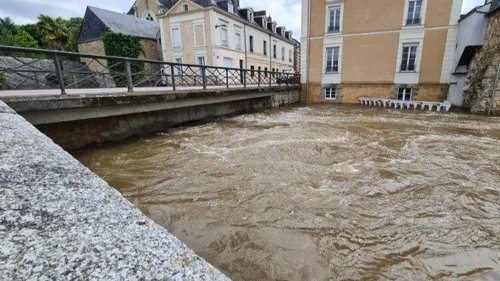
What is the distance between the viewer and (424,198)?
3.16 metres

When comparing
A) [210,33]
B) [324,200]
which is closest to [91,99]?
[324,200]

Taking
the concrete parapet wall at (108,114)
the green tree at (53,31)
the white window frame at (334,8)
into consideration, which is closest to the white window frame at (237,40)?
the white window frame at (334,8)

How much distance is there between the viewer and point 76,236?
0.74 metres

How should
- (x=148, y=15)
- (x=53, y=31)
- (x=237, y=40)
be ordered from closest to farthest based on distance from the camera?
(x=53, y=31)
(x=237, y=40)
(x=148, y=15)

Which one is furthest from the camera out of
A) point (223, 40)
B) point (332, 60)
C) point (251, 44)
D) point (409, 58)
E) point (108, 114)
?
point (251, 44)

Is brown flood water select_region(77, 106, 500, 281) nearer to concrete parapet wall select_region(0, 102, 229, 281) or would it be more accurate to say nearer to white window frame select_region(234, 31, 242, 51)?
concrete parapet wall select_region(0, 102, 229, 281)

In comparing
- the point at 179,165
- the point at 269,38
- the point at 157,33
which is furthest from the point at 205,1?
the point at 179,165

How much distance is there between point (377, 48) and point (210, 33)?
410 inches

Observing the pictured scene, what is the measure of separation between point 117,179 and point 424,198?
14.3 ft

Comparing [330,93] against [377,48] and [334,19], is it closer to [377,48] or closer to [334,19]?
[377,48]

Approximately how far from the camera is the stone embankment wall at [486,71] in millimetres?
9195

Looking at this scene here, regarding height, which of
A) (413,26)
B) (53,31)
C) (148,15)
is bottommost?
(413,26)

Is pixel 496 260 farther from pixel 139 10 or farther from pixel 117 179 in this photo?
pixel 139 10

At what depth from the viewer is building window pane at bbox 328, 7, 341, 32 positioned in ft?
43.6
